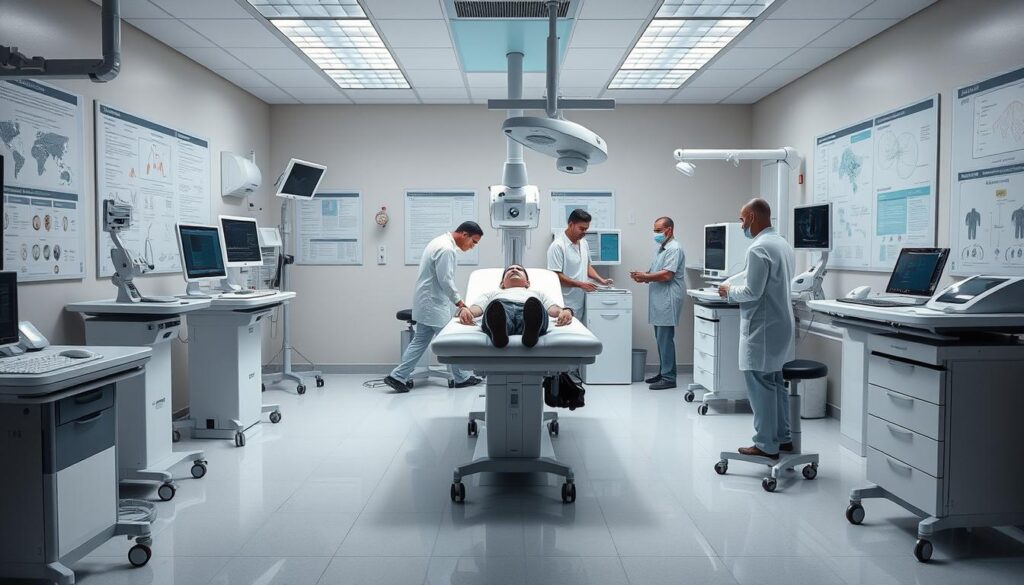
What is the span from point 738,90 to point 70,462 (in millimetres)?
5460

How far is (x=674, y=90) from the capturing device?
19.2 feet

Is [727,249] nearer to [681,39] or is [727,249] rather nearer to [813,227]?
[813,227]

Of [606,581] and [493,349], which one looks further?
[493,349]

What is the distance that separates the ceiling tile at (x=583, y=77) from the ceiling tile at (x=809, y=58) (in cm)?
130

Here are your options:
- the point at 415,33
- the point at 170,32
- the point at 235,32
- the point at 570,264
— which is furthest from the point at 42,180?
the point at 570,264

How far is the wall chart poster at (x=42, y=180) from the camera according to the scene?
10.2ft

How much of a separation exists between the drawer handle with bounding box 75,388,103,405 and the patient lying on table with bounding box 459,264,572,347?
4.89 feet

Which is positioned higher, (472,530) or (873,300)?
(873,300)

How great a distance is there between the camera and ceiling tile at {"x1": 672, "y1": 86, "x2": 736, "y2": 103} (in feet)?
19.0

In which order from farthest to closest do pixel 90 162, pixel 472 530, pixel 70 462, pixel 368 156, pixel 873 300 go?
pixel 368 156
pixel 90 162
pixel 873 300
pixel 472 530
pixel 70 462

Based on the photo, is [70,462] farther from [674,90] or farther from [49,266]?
[674,90]

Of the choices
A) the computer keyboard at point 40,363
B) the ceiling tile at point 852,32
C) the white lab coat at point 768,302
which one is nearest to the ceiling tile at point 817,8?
the ceiling tile at point 852,32

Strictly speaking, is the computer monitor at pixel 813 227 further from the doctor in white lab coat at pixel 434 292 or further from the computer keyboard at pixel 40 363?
the computer keyboard at pixel 40 363

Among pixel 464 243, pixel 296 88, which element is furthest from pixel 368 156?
pixel 464 243
